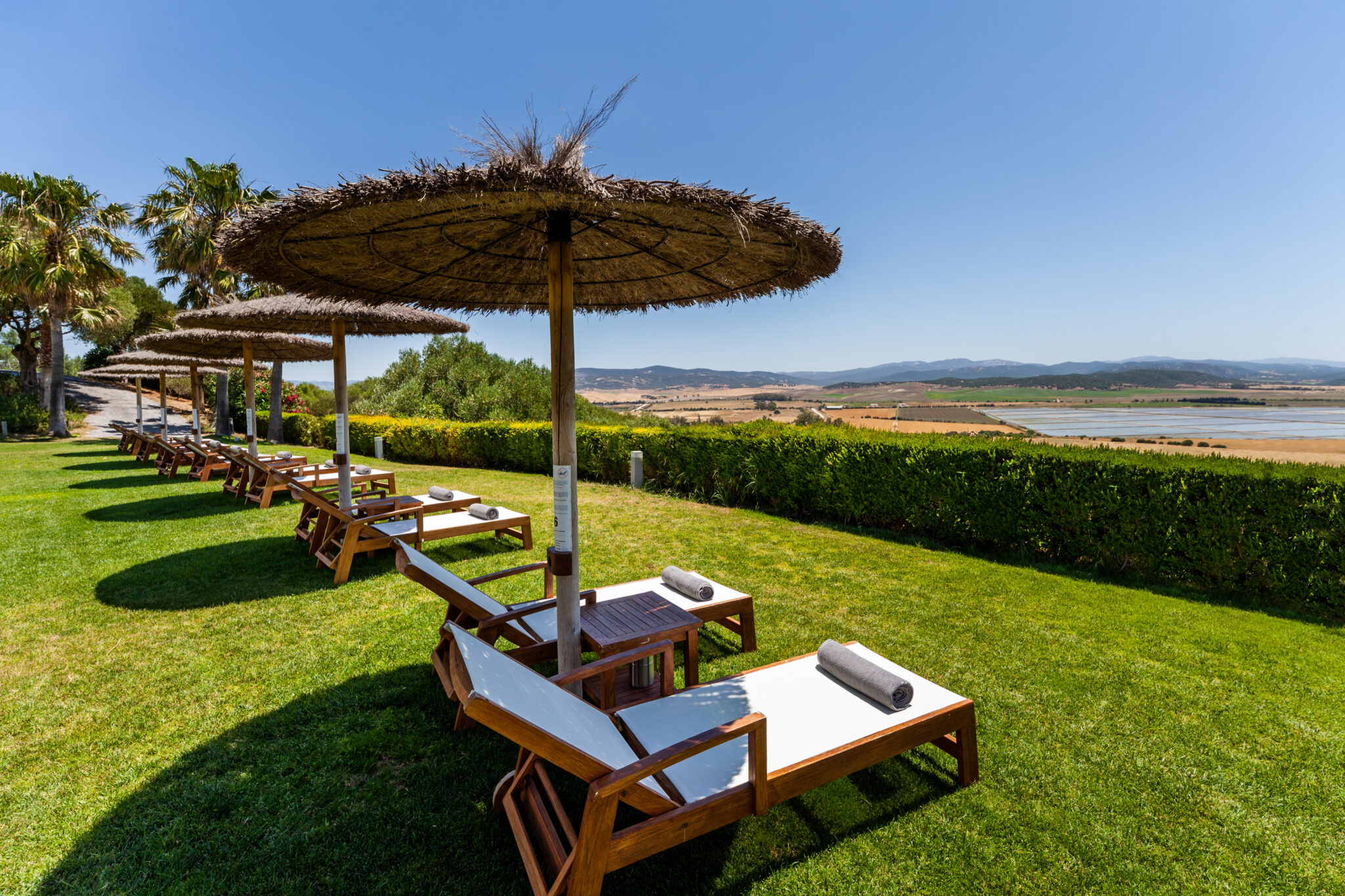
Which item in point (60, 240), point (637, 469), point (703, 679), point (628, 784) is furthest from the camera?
point (60, 240)

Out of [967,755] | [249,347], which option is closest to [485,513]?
[967,755]

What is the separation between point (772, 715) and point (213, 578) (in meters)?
6.02

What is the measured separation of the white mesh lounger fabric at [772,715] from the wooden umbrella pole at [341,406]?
545 centimetres

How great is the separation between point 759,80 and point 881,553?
32.4ft

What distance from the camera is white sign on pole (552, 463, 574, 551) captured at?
289 cm

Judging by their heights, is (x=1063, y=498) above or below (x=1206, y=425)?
below

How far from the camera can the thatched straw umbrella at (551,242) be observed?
7.43 feet

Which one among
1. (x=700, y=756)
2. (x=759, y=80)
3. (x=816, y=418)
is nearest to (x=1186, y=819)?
(x=700, y=756)

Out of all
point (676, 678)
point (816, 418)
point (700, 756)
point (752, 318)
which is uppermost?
point (752, 318)

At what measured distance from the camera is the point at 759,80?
1145 centimetres

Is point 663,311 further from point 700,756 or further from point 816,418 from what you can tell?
point 816,418

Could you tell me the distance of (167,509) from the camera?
356 inches

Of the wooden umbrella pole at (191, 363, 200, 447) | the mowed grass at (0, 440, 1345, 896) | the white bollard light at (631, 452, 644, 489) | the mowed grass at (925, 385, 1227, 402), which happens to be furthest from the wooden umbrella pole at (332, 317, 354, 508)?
the mowed grass at (925, 385, 1227, 402)

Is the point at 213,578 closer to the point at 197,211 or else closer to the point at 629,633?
the point at 629,633
